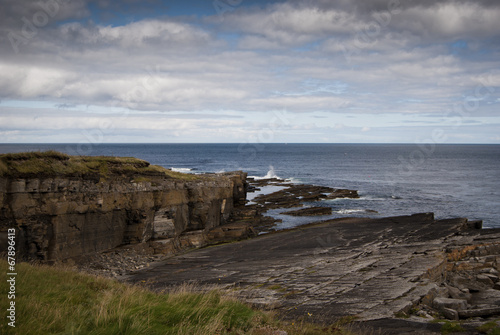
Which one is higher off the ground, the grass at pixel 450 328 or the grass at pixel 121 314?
the grass at pixel 121 314

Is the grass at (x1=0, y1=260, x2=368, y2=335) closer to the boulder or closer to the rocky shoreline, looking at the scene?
the rocky shoreline

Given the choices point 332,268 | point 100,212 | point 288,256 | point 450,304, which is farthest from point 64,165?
point 450,304

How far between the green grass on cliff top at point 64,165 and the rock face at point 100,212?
36cm

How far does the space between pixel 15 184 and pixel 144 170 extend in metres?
10.1

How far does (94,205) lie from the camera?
999 inches

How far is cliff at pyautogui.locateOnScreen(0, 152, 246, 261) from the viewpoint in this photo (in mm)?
22328

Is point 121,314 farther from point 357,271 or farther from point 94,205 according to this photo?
point 94,205

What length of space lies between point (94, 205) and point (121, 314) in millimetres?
18867

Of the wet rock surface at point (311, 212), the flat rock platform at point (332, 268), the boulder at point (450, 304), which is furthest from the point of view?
the wet rock surface at point (311, 212)

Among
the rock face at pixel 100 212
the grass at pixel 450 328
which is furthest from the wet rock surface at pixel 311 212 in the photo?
the grass at pixel 450 328

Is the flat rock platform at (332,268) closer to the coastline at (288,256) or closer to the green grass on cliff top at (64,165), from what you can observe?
the coastline at (288,256)

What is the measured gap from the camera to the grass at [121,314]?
7.80m

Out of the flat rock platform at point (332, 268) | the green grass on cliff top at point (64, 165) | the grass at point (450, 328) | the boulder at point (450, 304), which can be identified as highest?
the green grass on cliff top at point (64, 165)

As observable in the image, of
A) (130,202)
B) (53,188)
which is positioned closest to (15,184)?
(53,188)
